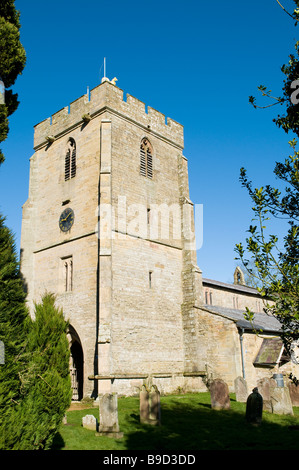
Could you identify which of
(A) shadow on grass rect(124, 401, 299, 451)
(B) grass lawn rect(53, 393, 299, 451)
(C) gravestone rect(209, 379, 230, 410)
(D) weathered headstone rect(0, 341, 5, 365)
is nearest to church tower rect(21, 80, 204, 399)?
(B) grass lawn rect(53, 393, 299, 451)

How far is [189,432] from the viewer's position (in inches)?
443

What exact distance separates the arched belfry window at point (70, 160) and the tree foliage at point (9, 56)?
11.4 metres

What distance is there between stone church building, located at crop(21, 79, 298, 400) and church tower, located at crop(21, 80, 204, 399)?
0.18 ft

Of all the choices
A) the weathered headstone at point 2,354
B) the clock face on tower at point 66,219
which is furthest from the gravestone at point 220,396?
the clock face on tower at point 66,219

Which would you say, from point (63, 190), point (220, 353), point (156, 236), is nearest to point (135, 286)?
point (156, 236)

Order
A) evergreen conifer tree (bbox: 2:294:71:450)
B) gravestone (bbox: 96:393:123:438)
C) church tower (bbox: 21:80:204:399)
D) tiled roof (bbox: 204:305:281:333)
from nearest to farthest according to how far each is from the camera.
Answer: evergreen conifer tree (bbox: 2:294:71:450)
gravestone (bbox: 96:393:123:438)
church tower (bbox: 21:80:204:399)
tiled roof (bbox: 204:305:281:333)

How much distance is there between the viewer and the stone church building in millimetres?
18047

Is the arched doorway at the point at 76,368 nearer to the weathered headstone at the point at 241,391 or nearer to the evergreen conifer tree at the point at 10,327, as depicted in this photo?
the weathered headstone at the point at 241,391

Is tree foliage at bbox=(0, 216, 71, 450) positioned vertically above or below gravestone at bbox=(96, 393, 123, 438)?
above

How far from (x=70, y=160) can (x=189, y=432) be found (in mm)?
15338

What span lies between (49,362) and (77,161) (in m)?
14.8

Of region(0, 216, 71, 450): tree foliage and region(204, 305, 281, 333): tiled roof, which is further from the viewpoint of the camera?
region(204, 305, 281, 333): tiled roof

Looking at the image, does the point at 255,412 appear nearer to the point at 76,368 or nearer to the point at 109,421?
the point at 109,421

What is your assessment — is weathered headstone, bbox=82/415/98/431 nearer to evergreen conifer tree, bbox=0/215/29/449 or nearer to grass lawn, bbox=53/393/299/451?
grass lawn, bbox=53/393/299/451
